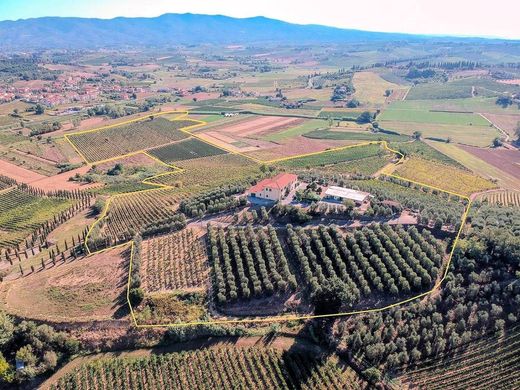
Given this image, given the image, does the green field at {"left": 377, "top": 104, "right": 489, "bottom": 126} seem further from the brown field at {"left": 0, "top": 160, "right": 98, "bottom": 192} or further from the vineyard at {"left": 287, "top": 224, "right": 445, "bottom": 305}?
the brown field at {"left": 0, "top": 160, "right": 98, "bottom": 192}

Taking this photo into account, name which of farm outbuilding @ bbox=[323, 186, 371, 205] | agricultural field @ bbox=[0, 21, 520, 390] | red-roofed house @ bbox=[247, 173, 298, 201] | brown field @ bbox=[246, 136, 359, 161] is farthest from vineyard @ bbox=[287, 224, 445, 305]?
brown field @ bbox=[246, 136, 359, 161]

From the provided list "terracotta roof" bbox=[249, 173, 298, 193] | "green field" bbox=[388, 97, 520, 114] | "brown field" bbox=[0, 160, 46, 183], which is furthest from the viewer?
"green field" bbox=[388, 97, 520, 114]

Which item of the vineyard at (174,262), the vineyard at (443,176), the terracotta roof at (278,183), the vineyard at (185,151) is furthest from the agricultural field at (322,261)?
the vineyard at (185,151)

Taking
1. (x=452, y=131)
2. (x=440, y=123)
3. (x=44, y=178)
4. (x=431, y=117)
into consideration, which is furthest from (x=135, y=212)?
(x=431, y=117)

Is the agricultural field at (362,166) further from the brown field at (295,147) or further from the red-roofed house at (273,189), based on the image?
the red-roofed house at (273,189)

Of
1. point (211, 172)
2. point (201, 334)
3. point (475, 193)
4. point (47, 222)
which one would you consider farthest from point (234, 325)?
point (475, 193)

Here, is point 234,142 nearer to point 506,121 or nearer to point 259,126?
point 259,126

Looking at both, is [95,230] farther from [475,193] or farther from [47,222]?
[475,193]
